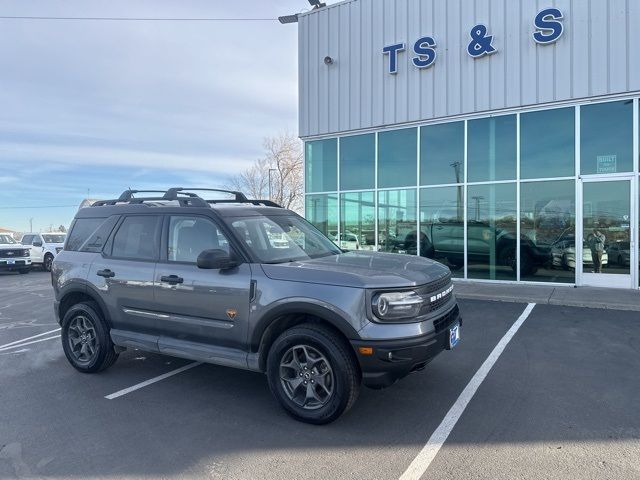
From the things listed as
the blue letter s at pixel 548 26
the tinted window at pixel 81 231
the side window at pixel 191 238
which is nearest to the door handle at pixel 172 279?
the side window at pixel 191 238

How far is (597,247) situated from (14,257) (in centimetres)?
2098

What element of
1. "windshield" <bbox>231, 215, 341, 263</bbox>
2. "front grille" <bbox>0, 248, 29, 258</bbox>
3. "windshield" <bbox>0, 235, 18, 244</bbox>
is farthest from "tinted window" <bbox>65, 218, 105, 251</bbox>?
"windshield" <bbox>0, 235, 18, 244</bbox>

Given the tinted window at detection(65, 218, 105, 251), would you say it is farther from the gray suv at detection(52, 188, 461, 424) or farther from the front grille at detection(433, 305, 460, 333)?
the front grille at detection(433, 305, 460, 333)

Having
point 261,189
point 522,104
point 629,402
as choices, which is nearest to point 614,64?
point 522,104

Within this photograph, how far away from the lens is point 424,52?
1292 centimetres

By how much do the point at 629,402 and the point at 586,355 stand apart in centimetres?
157

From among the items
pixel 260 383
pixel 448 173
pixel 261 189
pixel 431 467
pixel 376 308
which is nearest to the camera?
pixel 431 467

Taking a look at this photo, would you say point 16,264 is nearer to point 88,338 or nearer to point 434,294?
point 88,338

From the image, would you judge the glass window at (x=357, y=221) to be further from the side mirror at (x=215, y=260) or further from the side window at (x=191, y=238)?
the side mirror at (x=215, y=260)

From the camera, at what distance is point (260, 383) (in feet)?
17.0

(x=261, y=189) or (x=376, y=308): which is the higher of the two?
(x=261, y=189)

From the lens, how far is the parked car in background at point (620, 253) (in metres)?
10.8

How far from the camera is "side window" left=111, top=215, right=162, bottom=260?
5.22 meters

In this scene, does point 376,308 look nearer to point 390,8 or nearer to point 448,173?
point 448,173
